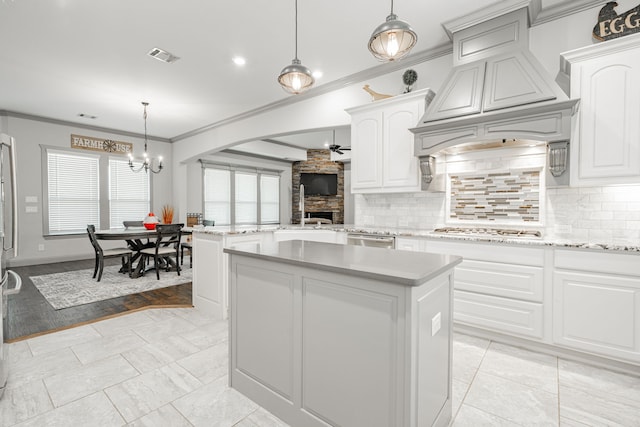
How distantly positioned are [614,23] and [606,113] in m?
0.78

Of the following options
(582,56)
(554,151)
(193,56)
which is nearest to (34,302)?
(193,56)

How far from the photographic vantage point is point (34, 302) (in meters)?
3.56

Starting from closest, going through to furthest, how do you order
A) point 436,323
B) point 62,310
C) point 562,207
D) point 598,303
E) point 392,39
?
point 436,323 < point 392,39 < point 598,303 < point 562,207 < point 62,310

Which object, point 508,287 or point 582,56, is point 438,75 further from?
point 508,287

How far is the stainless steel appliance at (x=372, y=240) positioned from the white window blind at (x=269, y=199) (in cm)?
620

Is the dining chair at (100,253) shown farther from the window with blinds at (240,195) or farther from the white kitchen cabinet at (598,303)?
the white kitchen cabinet at (598,303)

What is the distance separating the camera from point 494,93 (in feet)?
8.46

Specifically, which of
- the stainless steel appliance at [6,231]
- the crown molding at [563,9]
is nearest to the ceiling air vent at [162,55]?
the stainless steel appliance at [6,231]

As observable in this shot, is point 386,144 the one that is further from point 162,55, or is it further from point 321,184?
point 321,184

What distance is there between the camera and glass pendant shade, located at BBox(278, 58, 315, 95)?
2172 millimetres

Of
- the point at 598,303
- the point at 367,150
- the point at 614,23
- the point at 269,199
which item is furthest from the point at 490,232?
the point at 269,199

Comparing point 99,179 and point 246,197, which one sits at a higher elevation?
point 99,179

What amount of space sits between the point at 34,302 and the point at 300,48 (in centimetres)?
439

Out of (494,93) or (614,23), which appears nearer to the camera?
(614,23)
